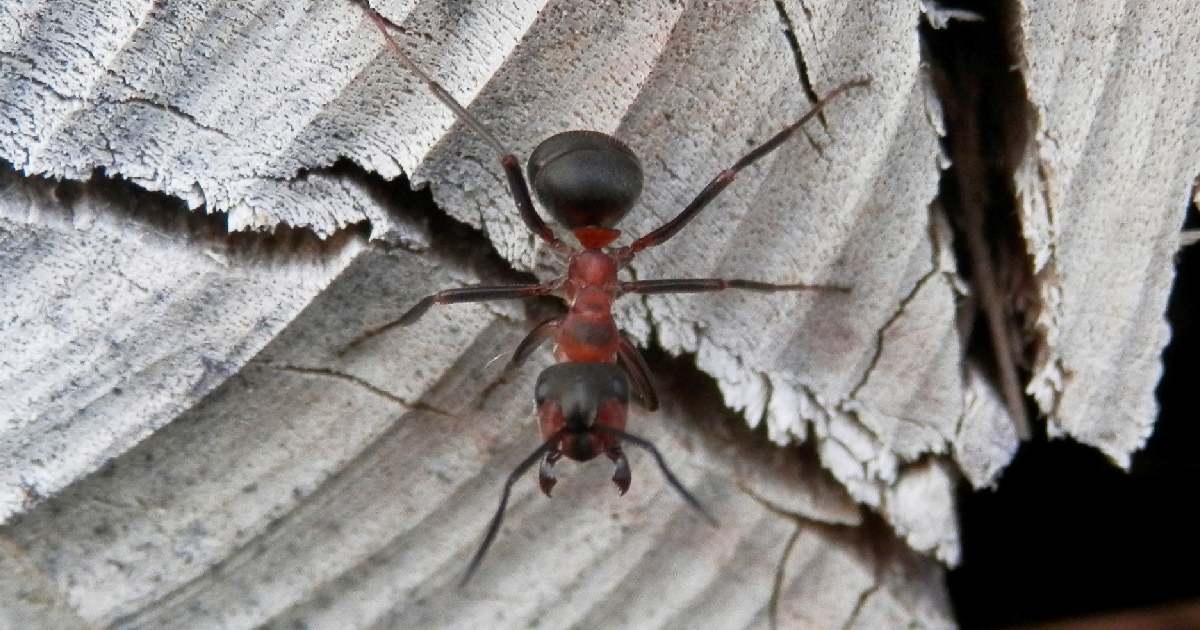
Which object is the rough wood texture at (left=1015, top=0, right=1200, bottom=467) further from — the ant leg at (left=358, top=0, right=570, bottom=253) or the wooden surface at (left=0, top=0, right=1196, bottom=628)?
the ant leg at (left=358, top=0, right=570, bottom=253)

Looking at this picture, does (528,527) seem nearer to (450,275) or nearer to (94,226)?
(450,275)

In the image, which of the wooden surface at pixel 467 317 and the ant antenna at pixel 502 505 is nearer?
the wooden surface at pixel 467 317

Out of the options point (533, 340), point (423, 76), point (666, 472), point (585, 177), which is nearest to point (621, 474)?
point (666, 472)

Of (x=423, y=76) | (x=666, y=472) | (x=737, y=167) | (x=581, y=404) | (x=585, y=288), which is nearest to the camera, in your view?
(x=423, y=76)

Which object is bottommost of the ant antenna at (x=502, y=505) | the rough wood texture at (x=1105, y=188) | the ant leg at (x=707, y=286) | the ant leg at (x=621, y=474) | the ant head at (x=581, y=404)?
the ant antenna at (x=502, y=505)

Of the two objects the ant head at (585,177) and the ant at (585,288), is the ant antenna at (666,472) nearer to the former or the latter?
the ant at (585,288)

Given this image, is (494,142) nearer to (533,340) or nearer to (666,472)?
(533,340)

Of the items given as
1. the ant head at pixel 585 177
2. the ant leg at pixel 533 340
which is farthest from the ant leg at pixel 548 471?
the ant head at pixel 585 177
